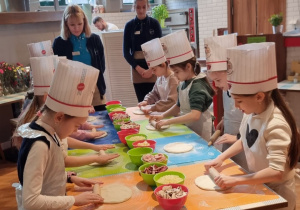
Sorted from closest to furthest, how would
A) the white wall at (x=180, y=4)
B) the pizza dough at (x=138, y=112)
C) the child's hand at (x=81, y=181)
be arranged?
the child's hand at (x=81, y=181) < the pizza dough at (x=138, y=112) < the white wall at (x=180, y=4)

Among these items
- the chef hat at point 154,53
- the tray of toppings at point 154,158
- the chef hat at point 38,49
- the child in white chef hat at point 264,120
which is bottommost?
the tray of toppings at point 154,158

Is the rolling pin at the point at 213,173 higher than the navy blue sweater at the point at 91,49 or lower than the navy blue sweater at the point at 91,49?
lower

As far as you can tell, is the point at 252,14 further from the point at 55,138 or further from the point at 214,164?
the point at 55,138

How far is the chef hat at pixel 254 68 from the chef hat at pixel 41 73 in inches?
40.9

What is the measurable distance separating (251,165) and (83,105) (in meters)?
0.81

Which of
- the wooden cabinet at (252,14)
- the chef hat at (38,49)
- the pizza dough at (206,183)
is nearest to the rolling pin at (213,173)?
the pizza dough at (206,183)

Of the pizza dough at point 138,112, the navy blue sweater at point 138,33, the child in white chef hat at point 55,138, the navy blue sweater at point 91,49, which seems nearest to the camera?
the child in white chef hat at point 55,138

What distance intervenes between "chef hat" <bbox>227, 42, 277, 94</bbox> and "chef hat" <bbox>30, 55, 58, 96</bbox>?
3.41 ft

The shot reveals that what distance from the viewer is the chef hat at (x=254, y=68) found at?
1.34 m

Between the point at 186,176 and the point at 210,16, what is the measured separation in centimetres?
621

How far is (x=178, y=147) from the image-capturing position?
1.84 metres

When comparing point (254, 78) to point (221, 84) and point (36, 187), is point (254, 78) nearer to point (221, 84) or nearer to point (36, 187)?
point (221, 84)

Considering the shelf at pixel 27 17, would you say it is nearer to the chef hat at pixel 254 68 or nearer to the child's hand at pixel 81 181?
the child's hand at pixel 81 181

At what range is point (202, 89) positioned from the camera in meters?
2.19
